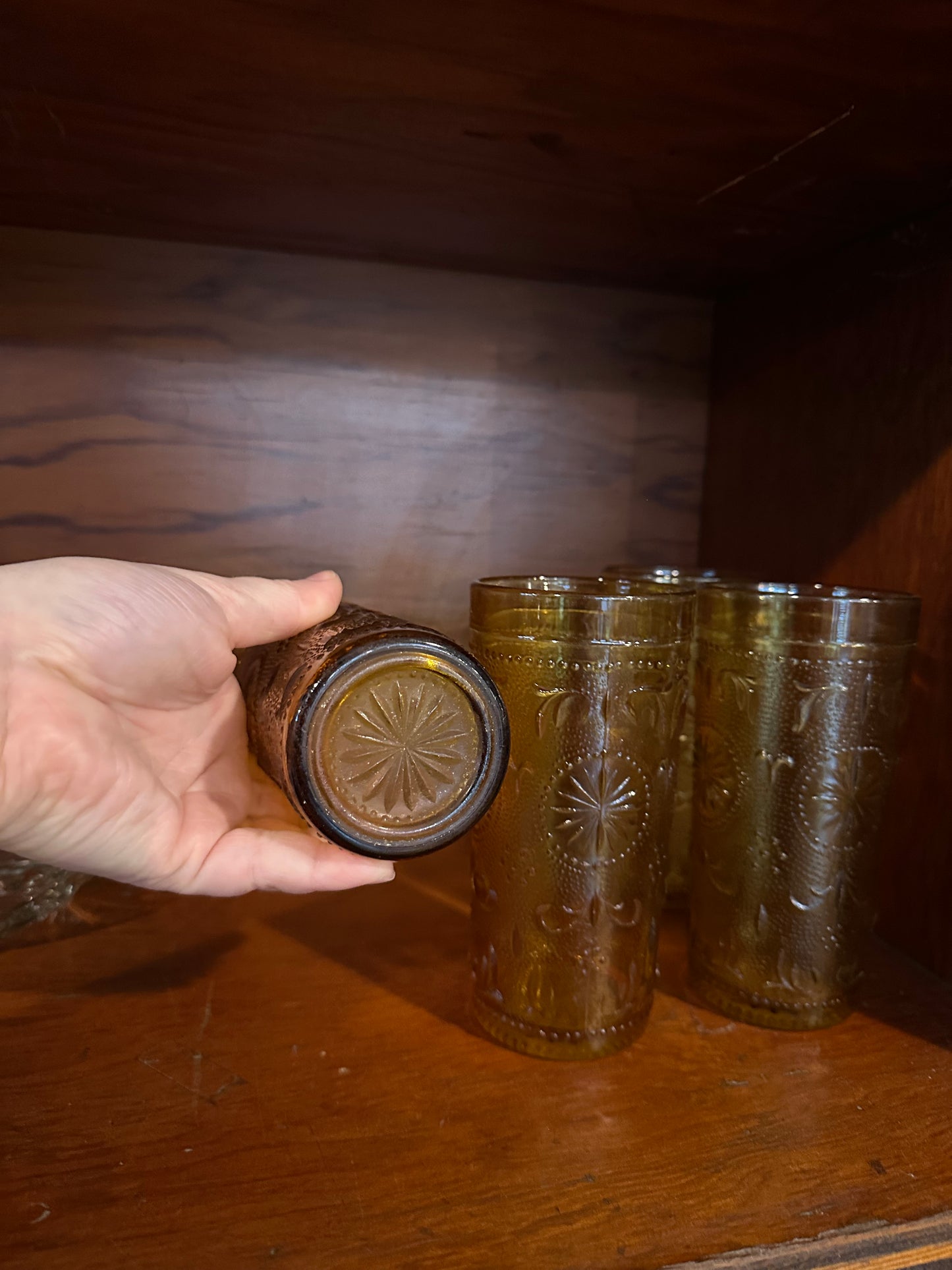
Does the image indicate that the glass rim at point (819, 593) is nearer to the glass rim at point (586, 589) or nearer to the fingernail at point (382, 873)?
the glass rim at point (586, 589)

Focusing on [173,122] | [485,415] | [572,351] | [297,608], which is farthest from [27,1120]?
[572,351]

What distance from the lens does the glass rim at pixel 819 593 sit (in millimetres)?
667

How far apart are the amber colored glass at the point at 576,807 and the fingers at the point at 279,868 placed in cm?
10

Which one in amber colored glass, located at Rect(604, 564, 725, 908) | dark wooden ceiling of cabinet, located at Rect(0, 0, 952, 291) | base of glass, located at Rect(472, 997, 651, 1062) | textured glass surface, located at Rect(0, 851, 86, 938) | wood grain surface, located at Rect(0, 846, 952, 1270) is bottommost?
wood grain surface, located at Rect(0, 846, 952, 1270)

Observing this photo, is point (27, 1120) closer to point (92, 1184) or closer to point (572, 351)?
point (92, 1184)

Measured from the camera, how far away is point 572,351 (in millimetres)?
1093

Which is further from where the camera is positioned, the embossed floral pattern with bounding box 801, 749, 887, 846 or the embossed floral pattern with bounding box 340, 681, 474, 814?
the embossed floral pattern with bounding box 801, 749, 887, 846

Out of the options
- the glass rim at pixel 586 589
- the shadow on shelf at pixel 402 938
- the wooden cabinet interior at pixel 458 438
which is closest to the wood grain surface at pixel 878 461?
the wooden cabinet interior at pixel 458 438

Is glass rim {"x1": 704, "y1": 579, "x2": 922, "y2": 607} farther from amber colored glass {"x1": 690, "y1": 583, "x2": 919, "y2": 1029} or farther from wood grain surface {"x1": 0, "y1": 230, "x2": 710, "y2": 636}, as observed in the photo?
wood grain surface {"x1": 0, "y1": 230, "x2": 710, "y2": 636}

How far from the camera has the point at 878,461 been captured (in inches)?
33.7

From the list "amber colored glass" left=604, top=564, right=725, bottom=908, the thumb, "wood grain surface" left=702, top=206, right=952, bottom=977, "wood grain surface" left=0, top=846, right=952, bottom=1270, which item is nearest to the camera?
"wood grain surface" left=0, top=846, right=952, bottom=1270

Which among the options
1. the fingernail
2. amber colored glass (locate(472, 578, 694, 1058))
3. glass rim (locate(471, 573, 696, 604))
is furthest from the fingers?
glass rim (locate(471, 573, 696, 604))

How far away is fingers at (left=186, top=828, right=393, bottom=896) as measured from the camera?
643 millimetres

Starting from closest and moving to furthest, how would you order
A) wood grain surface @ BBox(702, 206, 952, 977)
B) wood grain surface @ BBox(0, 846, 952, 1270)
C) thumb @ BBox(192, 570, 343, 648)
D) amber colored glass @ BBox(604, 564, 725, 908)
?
wood grain surface @ BBox(0, 846, 952, 1270)
thumb @ BBox(192, 570, 343, 648)
wood grain surface @ BBox(702, 206, 952, 977)
amber colored glass @ BBox(604, 564, 725, 908)
